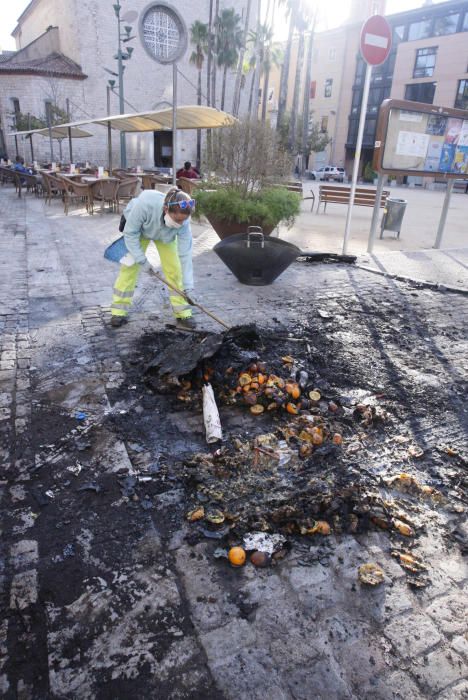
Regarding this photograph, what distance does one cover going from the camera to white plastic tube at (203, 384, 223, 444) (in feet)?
10.4

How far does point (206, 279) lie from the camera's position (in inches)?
279

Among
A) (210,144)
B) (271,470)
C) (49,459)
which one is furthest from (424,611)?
(210,144)

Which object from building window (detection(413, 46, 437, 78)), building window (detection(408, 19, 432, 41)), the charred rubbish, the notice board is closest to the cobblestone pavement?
the charred rubbish

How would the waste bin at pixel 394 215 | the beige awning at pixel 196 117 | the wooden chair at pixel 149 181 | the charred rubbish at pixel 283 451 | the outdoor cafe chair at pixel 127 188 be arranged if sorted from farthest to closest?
the wooden chair at pixel 149 181 → the outdoor cafe chair at pixel 127 188 → the waste bin at pixel 394 215 → the beige awning at pixel 196 117 → the charred rubbish at pixel 283 451

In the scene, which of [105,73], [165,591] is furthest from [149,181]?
[105,73]

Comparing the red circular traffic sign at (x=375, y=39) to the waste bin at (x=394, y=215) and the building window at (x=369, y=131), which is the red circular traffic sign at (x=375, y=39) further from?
the building window at (x=369, y=131)

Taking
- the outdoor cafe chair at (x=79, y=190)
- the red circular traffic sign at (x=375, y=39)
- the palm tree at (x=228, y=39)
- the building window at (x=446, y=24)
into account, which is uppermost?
the building window at (x=446, y=24)

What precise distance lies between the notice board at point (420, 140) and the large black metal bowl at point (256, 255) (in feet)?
10.2

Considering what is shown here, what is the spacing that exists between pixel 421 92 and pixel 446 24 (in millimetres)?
5198

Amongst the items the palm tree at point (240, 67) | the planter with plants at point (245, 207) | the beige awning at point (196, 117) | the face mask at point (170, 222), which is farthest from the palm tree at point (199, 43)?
the face mask at point (170, 222)

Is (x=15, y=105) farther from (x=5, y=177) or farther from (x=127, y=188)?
(x=127, y=188)

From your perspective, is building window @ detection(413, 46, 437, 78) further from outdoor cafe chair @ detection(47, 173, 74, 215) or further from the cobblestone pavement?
the cobblestone pavement

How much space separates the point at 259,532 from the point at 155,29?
3987 centimetres

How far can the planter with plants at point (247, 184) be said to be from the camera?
809cm
